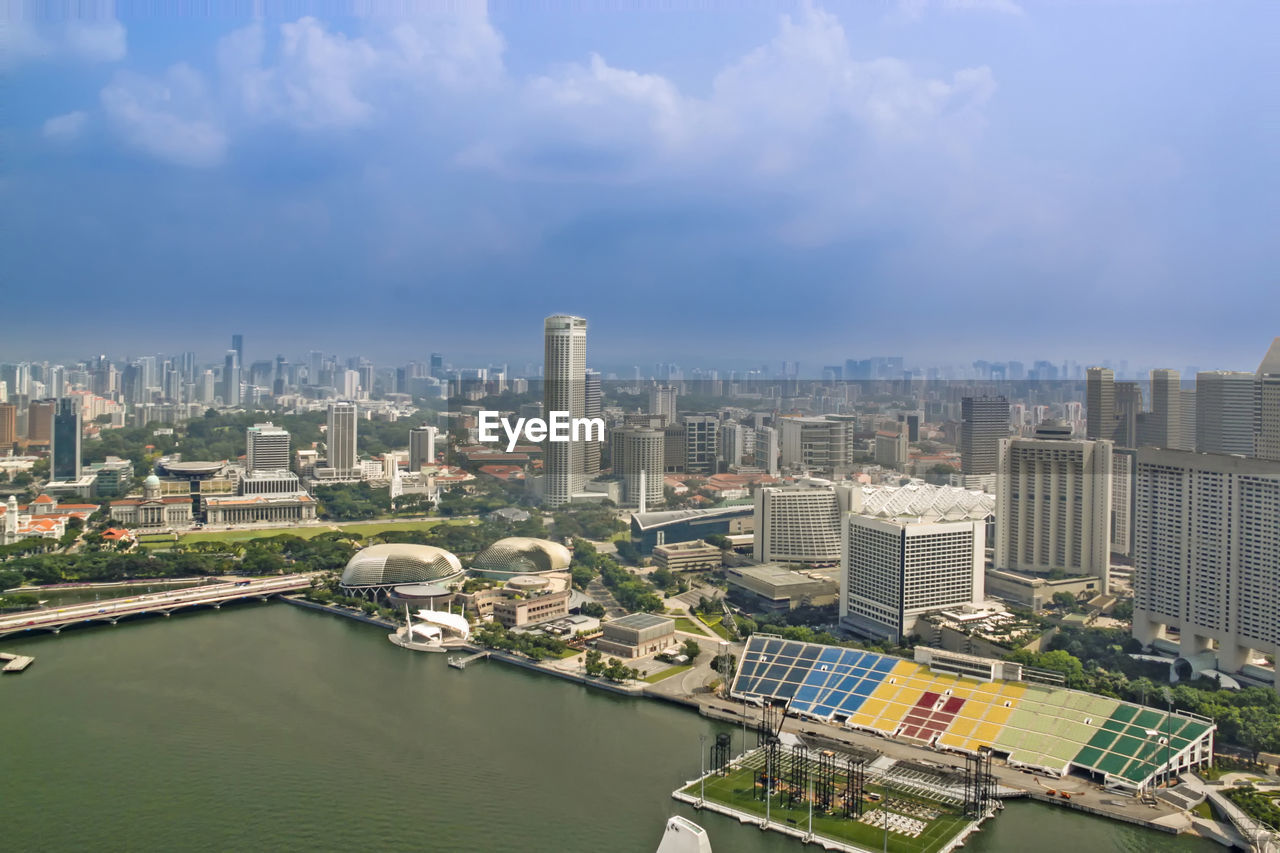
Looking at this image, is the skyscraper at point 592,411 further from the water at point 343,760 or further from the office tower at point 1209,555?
the office tower at point 1209,555

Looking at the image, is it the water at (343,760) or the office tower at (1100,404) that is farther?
the office tower at (1100,404)

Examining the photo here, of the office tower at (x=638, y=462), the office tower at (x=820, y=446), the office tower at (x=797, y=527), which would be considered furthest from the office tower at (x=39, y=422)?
the office tower at (x=797, y=527)

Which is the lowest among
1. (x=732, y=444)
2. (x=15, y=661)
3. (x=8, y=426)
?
(x=15, y=661)

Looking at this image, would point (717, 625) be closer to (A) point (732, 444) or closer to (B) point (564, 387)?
(B) point (564, 387)

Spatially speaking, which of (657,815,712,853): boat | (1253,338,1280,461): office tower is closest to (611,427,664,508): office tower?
(1253,338,1280,461): office tower

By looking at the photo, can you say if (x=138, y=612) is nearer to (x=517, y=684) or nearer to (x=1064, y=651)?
(x=517, y=684)

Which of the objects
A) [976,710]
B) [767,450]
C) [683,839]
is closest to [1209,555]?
[976,710]
